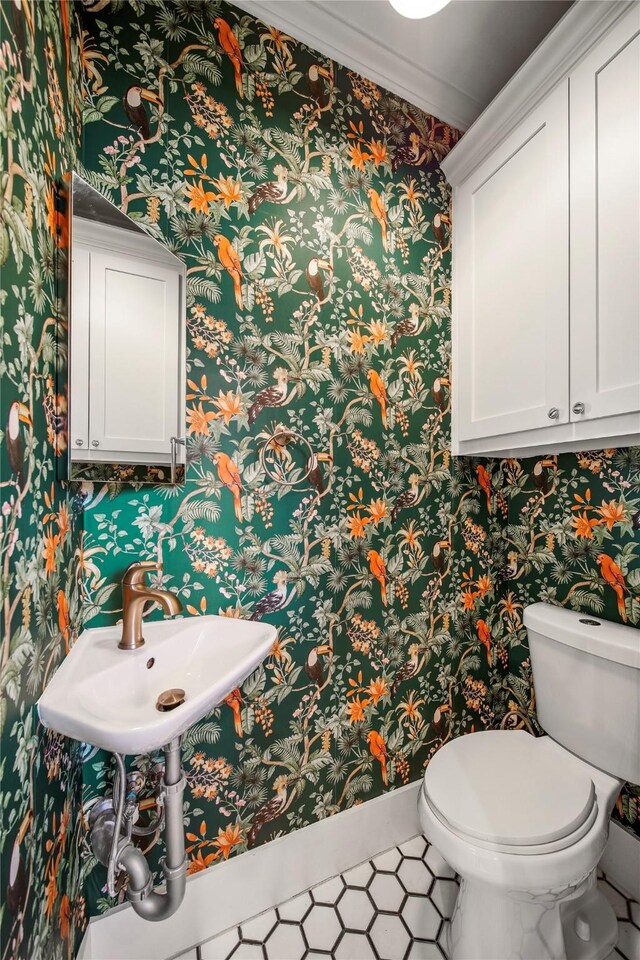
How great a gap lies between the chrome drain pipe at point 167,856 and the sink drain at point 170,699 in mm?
98

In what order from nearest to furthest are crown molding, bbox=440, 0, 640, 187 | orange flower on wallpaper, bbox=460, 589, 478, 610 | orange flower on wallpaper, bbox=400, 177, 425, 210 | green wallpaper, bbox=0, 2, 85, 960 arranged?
1. green wallpaper, bbox=0, 2, 85, 960
2. crown molding, bbox=440, 0, 640, 187
3. orange flower on wallpaper, bbox=400, 177, 425, 210
4. orange flower on wallpaper, bbox=460, 589, 478, 610

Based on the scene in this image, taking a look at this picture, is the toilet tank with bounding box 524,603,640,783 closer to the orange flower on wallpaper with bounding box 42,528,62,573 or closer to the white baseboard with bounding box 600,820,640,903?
the white baseboard with bounding box 600,820,640,903

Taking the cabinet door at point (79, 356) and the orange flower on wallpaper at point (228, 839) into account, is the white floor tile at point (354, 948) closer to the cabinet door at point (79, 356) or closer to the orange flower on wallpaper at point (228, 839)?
the orange flower on wallpaper at point (228, 839)

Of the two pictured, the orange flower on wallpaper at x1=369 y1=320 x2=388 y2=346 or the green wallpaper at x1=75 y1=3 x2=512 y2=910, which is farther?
the orange flower on wallpaper at x1=369 y1=320 x2=388 y2=346

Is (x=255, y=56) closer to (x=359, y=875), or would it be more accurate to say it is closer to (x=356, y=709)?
(x=356, y=709)

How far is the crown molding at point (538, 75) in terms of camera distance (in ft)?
3.26

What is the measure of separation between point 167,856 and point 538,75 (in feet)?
7.29

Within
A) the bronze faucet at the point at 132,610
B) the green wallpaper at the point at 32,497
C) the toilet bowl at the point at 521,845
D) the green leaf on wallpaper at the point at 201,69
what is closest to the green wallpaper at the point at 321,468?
the green leaf on wallpaper at the point at 201,69

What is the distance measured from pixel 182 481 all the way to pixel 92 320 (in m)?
0.44

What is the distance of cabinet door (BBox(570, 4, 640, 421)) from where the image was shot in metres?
0.97

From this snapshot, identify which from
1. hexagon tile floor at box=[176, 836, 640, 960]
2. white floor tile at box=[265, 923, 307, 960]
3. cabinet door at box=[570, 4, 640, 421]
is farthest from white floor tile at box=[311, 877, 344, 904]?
cabinet door at box=[570, 4, 640, 421]

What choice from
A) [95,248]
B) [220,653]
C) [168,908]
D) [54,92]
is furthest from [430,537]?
[54,92]

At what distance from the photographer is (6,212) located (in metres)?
0.62

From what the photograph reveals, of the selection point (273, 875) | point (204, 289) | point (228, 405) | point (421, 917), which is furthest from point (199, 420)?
point (421, 917)
